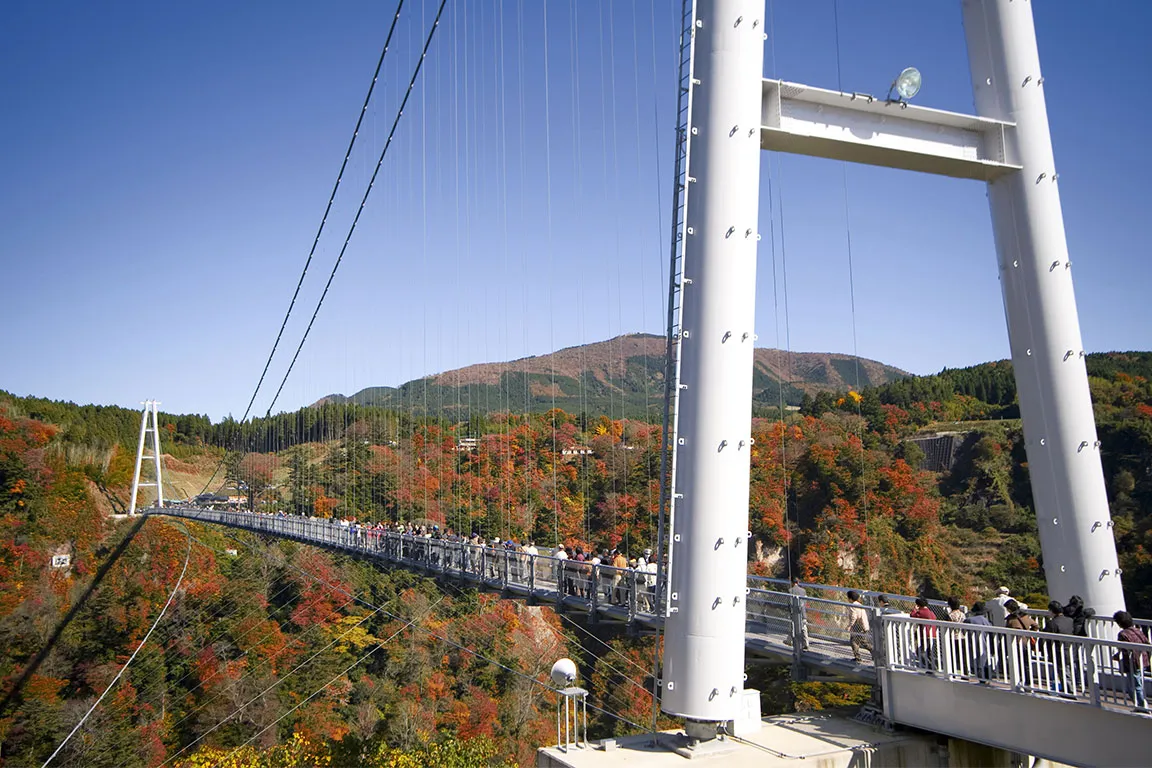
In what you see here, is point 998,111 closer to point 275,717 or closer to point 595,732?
point 595,732

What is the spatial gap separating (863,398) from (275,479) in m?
35.9

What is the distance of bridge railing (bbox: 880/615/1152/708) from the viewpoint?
7.49 m

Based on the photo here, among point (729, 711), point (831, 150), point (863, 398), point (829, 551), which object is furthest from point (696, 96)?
point (863, 398)

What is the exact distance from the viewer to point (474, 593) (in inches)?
1410

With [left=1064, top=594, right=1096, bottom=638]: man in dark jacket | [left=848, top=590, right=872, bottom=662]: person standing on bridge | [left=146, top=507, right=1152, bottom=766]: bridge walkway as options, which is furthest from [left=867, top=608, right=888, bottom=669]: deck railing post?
[left=1064, top=594, right=1096, bottom=638]: man in dark jacket

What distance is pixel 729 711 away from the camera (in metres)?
8.94

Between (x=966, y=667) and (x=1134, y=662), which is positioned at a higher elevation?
(x=1134, y=662)

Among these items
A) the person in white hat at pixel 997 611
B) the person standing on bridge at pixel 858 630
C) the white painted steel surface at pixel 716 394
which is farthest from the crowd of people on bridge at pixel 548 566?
the person in white hat at pixel 997 611

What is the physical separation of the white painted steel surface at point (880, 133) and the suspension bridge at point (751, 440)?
0.02 m

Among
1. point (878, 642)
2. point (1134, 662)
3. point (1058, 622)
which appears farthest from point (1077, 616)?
point (878, 642)

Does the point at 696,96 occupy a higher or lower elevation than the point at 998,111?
lower

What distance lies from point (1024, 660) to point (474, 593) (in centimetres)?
2912

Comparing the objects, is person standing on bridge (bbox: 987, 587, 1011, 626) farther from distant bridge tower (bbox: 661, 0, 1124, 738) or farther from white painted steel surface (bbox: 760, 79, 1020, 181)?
white painted steel surface (bbox: 760, 79, 1020, 181)

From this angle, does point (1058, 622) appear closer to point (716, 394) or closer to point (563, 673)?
point (716, 394)
